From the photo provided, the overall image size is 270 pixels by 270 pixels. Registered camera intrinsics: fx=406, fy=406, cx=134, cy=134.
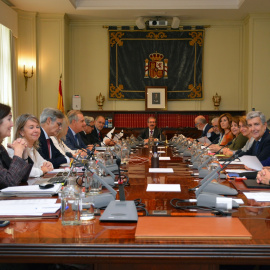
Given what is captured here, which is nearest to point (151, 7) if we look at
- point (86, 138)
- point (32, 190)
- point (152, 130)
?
point (152, 130)

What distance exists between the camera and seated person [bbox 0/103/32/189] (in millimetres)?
2641

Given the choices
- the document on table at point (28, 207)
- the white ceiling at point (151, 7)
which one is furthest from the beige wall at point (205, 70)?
the document on table at point (28, 207)

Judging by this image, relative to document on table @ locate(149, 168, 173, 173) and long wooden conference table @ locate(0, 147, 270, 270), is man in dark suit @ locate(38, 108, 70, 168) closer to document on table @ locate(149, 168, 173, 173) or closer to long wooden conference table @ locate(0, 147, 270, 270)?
document on table @ locate(149, 168, 173, 173)

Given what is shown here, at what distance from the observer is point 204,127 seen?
901 cm

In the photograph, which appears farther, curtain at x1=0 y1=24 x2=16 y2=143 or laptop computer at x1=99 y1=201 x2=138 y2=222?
curtain at x1=0 y1=24 x2=16 y2=143

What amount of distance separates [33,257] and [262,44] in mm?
8744

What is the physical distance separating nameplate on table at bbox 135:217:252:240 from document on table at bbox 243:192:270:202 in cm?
53

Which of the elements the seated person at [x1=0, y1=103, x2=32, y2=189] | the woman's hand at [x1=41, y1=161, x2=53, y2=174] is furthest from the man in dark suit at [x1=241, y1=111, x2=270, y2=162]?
the seated person at [x1=0, y1=103, x2=32, y2=189]

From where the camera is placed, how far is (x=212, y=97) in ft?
32.4

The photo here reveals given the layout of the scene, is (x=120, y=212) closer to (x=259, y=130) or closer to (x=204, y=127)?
(x=259, y=130)

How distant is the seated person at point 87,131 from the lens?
25.2 feet

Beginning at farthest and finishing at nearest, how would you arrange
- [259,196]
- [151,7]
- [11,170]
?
[151,7]
[11,170]
[259,196]

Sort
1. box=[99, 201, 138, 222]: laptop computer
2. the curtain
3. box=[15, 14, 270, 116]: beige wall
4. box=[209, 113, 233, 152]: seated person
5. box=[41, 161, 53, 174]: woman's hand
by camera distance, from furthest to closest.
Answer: box=[15, 14, 270, 116]: beige wall, the curtain, box=[209, 113, 233, 152]: seated person, box=[41, 161, 53, 174]: woman's hand, box=[99, 201, 138, 222]: laptop computer

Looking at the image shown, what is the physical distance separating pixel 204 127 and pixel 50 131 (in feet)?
16.6
